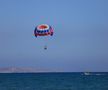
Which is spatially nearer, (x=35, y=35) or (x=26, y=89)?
(x=35, y=35)

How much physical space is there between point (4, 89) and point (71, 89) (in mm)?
8645

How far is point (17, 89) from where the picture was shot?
191ft

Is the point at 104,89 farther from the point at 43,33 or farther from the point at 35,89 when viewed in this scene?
the point at 43,33

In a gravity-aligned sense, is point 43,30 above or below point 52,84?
above

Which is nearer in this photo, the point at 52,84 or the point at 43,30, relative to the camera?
the point at 43,30

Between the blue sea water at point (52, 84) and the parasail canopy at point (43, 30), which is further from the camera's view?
the blue sea water at point (52, 84)

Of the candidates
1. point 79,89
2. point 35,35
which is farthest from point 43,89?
point 35,35

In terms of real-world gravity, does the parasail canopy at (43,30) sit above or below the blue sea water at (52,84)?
above

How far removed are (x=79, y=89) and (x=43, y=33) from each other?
16.0 meters

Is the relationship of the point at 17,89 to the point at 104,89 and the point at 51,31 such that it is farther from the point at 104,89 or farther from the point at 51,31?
the point at 51,31

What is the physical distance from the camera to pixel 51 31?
4588 centimetres

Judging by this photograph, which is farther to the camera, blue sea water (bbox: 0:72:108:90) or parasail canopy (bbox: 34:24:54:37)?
blue sea water (bbox: 0:72:108:90)

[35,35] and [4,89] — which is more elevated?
[35,35]

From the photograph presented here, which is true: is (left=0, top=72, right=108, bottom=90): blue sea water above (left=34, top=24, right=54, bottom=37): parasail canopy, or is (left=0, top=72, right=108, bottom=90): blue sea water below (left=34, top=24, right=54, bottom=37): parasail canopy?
below
